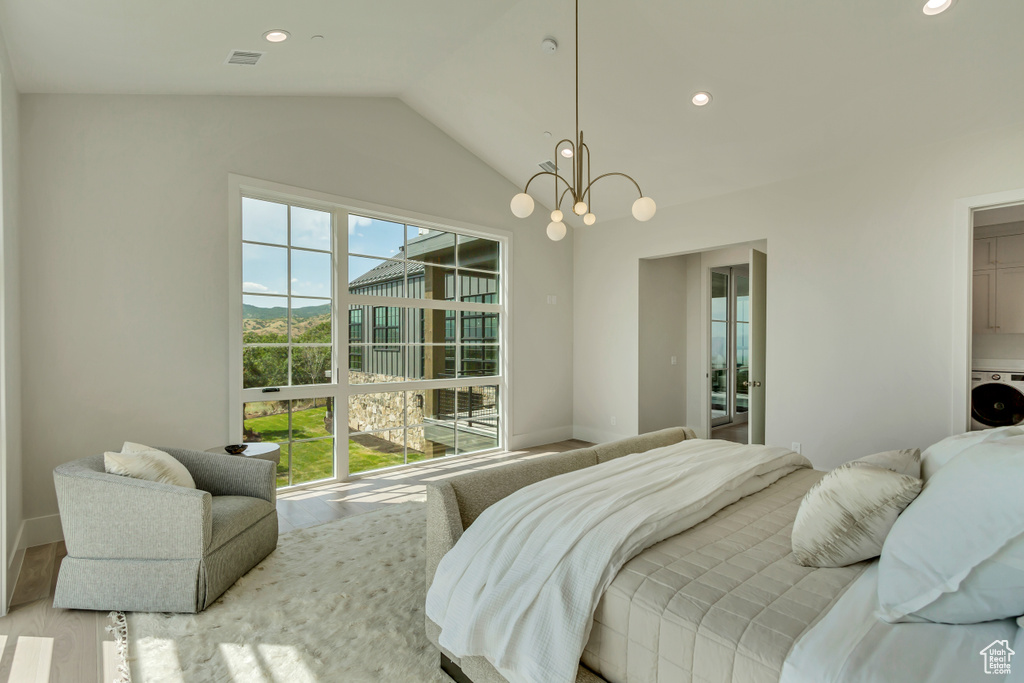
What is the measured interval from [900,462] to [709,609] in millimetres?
951

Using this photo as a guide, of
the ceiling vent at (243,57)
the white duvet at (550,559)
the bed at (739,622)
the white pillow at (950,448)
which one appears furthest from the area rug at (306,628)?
the ceiling vent at (243,57)

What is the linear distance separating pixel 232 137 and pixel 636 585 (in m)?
4.08

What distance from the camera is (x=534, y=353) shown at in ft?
19.4

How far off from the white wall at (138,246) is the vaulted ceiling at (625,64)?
0.71 ft

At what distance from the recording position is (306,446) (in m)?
4.28

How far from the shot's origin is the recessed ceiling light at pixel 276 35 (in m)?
2.96

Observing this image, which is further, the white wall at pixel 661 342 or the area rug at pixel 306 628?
the white wall at pixel 661 342

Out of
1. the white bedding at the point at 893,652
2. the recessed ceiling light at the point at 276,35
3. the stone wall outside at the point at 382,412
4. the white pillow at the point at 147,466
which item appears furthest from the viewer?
the stone wall outside at the point at 382,412

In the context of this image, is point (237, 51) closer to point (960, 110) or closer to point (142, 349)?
point (142, 349)

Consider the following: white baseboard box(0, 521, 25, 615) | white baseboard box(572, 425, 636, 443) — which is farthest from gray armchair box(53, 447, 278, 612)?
white baseboard box(572, 425, 636, 443)

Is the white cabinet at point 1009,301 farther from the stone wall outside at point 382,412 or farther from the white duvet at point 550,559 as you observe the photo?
the stone wall outside at point 382,412

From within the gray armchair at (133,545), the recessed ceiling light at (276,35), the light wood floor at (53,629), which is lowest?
the light wood floor at (53,629)

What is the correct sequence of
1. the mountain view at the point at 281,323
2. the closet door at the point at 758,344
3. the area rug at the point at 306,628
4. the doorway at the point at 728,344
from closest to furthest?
1. the area rug at the point at 306,628
2. the mountain view at the point at 281,323
3. the closet door at the point at 758,344
4. the doorway at the point at 728,344

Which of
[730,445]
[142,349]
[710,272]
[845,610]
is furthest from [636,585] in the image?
[710,272]
